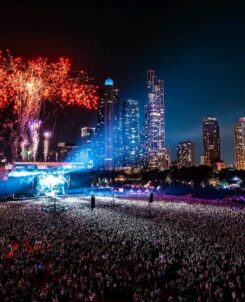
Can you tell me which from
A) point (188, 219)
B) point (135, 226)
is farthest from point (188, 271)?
point (188, 219)

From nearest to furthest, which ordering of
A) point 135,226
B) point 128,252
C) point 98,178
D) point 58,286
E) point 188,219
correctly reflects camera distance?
point 58,286
point 128,252
point 135,226
point 188,219
point 98,178

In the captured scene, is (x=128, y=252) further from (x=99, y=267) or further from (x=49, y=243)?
(x=49, y=243)

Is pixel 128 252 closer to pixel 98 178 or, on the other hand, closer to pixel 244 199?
pixel 244 199

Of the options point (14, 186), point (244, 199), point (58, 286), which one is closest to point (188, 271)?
point (58, 286)

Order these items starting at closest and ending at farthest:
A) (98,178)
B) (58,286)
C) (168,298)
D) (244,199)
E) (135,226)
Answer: (168,298)
(58,286)
(135,226)
(244,199)
(98,178)

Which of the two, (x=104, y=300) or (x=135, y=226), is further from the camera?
(x=135, y=226)

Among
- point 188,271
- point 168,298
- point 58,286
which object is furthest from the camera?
point 188,271
